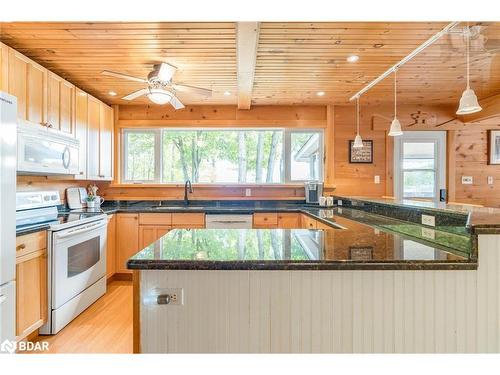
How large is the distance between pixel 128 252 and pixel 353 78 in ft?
11.0

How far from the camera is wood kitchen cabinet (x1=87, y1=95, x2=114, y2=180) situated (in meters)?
3.46

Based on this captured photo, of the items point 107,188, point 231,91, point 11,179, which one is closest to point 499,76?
point 231,91

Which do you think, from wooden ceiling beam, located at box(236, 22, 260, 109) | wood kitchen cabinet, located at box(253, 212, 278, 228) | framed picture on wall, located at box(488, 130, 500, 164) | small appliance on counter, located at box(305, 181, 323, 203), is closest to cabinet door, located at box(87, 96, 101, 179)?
wooden ceiling beam, located at box(236, 22, 260, 109)

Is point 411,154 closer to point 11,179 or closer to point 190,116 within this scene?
point 190,116

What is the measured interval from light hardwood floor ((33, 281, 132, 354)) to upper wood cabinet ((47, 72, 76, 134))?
5.86 feet

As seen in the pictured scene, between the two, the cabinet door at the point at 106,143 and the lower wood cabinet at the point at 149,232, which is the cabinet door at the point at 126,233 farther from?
the cabinet door at the point at 106,143

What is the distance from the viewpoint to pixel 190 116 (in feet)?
13.9

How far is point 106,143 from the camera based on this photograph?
387 cm

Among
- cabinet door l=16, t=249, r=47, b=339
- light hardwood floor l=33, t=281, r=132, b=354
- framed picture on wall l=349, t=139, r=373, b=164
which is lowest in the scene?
light hardwood floor l=33, t=281, r=132, b=354

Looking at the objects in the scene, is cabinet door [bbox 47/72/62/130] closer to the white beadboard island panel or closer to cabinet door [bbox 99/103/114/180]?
cabinet door [bbox 99/103/114/180]

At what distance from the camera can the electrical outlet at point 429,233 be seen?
1.51 m

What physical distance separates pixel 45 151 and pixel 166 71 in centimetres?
127

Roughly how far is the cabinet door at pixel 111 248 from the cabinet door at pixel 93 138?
1.96ft

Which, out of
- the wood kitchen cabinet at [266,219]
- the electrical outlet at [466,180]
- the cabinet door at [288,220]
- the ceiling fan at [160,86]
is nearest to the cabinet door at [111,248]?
the ceiling fan at [160,86]
